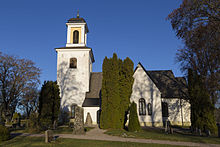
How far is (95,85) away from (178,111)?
13721mm

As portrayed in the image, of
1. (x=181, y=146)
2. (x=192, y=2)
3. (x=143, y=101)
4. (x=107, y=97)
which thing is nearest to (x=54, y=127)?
(x=107, y=97)

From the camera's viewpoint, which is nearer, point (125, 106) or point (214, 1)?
point (214, 1)

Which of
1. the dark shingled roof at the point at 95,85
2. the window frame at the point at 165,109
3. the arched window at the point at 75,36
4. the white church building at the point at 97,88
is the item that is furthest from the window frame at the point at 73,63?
the window frame at the point at 165,109

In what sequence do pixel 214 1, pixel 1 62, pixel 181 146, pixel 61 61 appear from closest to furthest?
1. pixel 214 1
2. pixel 181 146
3. pixel 1 62
4. pixel 61 61

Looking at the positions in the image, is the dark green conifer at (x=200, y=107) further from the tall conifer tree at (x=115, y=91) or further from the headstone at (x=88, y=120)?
the headstone at (x=88, y=120)

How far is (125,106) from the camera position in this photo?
2147cm

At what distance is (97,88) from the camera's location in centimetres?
3014

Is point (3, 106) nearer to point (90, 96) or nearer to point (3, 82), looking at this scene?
point (3, 82)

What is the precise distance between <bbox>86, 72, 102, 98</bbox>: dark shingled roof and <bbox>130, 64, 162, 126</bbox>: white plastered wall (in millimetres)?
6270

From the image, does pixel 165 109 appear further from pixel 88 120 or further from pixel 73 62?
pixel 73 62

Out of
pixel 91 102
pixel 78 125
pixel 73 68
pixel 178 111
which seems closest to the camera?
pixel 78 125

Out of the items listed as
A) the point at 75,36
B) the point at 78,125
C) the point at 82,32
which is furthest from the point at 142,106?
the point at 75,36

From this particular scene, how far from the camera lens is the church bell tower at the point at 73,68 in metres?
29.1

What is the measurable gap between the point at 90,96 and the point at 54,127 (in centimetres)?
935
